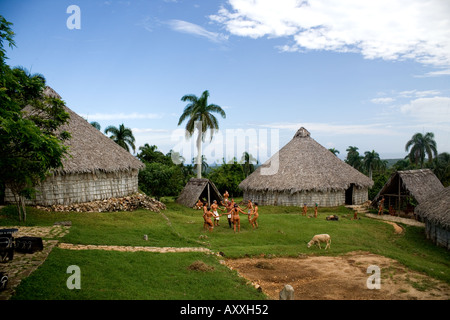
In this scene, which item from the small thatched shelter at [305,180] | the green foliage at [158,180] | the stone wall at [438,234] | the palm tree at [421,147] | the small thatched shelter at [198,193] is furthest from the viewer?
the palm tree at [421,147]

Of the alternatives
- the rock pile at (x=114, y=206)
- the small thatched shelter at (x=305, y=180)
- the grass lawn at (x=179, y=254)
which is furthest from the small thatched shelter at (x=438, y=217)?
the rock pile at (x=114, y=206)

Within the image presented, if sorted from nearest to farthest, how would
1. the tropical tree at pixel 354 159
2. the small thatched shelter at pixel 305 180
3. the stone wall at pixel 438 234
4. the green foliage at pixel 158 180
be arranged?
1. the stone wall at pixel 438 234
2. the green foliage at pixel 158 180
3. the small thatched shelter at pixel 305 180
4. the tropical tree at pixel 354 159

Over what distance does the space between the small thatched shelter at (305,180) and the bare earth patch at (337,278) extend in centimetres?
1750

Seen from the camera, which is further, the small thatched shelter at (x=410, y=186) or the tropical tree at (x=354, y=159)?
the tropical tree at (x=354, y=159)

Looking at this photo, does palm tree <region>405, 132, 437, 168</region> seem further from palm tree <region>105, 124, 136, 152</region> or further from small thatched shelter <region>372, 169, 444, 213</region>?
palm tree <region>105, 124, 136, 152</region>

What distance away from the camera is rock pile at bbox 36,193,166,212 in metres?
20.5

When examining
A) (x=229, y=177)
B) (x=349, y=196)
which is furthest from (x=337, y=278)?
(x=229, y=177)

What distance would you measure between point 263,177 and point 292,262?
2155 cm

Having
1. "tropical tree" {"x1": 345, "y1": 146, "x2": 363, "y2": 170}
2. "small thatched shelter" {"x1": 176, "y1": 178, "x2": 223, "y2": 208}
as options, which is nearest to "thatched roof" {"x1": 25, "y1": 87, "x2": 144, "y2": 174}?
"small thatched shelter" {"x1": 176, "y1": 178, "x2": 223, "y2": 208}

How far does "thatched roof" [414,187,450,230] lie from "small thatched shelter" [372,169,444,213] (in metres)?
5.49

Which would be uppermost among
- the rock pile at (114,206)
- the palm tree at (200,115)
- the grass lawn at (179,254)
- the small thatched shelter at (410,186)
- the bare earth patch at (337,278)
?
the palm tree at (200,115)

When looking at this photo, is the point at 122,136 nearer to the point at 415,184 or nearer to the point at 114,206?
the point at 114,206

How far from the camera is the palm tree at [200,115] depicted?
3650cm

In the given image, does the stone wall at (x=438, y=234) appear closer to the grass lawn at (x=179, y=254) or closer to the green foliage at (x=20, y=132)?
the grass lawn at (x=179, y=254)
